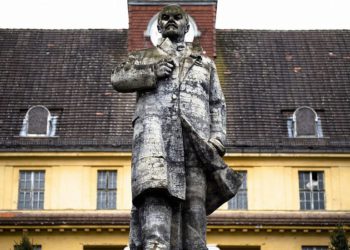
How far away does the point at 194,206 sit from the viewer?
36.8 feet

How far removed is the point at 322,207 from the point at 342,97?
16.9ft

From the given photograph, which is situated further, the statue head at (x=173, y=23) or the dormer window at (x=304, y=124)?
the dormer window at (x=304, y=124)

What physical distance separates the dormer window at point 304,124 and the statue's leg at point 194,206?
30.7 meters

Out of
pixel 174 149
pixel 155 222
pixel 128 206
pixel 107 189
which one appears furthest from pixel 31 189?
pixel 155 222

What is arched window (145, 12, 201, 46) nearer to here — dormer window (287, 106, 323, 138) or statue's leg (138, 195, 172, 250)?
dormer window (287, 106, 323, 138)

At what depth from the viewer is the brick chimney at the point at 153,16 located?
45219 mm

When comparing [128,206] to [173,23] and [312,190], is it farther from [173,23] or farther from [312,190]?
[173,23]

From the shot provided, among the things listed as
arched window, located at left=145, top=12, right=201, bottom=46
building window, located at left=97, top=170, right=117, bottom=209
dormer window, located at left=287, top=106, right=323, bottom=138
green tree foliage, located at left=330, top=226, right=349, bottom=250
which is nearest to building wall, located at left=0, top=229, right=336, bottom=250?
building window, located at left=97, top=170, right=117, bottom=209

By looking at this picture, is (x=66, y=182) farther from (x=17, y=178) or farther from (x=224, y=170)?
(x=224, y=170)

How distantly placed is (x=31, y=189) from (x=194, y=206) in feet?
103

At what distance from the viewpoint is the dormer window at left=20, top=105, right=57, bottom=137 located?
41.7 m

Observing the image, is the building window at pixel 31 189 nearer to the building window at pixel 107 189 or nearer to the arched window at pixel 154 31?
the building window at pixel 107 189

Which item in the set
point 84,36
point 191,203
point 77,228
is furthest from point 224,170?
point 84,36

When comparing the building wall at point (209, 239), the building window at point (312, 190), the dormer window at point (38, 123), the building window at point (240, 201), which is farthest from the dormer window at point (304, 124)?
the dormer window at point (38, 123)
